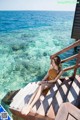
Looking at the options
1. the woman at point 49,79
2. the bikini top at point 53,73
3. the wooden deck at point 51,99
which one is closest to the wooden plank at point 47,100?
the wooden deck at point 51,99

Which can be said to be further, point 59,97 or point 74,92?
point 74,92

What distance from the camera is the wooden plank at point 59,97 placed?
171 inches

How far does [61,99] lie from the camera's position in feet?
15.3

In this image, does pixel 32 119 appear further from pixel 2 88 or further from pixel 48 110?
pixel 2 88

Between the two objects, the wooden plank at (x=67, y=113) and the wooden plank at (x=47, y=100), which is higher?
the wooden plank at (x=67, y=113)

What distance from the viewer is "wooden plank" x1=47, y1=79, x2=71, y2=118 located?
434 centimetres

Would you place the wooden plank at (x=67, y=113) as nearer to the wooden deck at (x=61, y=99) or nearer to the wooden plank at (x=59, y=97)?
the wooden deck at (x=61, y=99)

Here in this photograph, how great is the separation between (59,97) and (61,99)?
0.11 metres

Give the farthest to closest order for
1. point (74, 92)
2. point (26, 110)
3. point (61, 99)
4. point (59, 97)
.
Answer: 1. point (74, 92)
2. point (59, 97)
3. point (61, 99)
4. point (26, 110)

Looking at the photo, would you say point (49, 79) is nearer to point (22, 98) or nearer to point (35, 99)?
point (35, 99)

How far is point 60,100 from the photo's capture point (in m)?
4.63

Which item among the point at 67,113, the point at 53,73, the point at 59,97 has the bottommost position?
the point at 59,97

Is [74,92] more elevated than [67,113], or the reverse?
[67,113]

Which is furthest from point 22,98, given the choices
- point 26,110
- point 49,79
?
point 49,79
